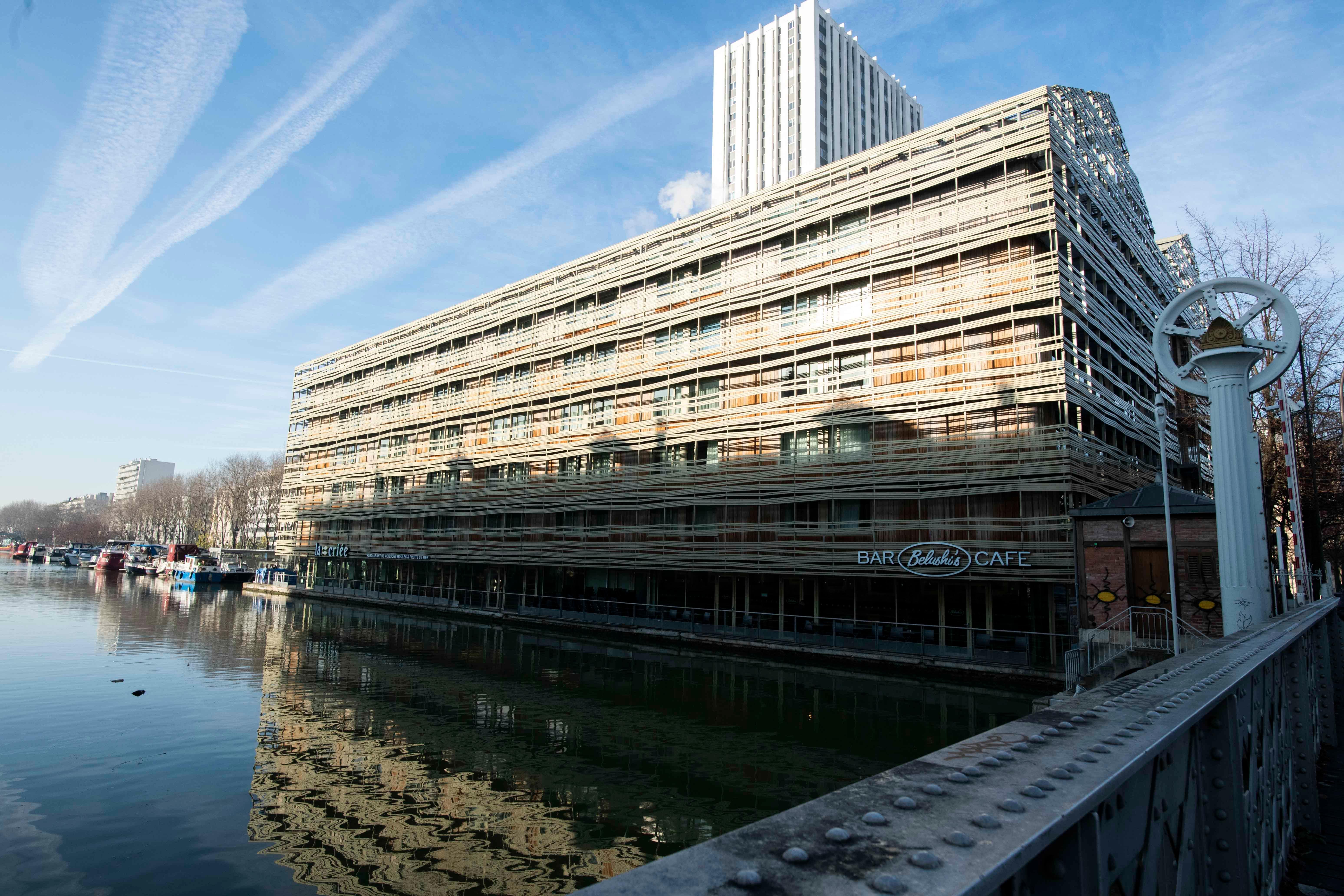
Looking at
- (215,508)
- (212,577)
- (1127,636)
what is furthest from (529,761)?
(215,508)

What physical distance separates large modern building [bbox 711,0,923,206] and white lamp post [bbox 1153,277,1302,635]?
7001 cm

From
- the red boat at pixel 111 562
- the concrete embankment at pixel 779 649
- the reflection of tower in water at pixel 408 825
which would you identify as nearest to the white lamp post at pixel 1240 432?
the reflection of tower in water at pixel 408 825

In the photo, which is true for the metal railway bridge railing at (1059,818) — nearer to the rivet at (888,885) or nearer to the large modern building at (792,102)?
the rivet at (888,885)

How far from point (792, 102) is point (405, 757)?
83398 millimetres

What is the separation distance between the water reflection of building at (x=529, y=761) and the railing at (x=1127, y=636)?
2.95 metres

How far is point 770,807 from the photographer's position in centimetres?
1393

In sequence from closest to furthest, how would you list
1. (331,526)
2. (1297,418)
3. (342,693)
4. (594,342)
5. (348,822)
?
(348,822)
(342,693)
(1297,418)
(594,342)
(331,526)

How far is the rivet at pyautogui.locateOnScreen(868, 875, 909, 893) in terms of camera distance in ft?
6.13

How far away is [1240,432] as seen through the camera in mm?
14562

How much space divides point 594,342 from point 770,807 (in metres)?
36.1

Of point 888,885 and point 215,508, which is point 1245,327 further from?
point 215,508

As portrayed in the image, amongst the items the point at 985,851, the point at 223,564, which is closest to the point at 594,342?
the point at 985,851

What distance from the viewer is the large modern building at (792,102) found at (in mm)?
82625

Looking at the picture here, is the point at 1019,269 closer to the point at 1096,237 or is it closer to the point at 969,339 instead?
the point at 969,339
